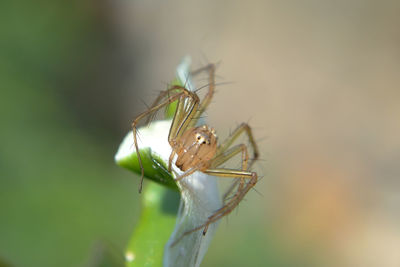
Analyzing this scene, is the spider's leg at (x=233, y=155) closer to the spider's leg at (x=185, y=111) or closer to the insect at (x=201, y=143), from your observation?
the insect at (x=201, y=143)

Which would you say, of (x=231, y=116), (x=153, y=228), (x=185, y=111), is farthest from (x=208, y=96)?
(x=231, y=116)

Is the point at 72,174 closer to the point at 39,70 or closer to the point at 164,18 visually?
the point at 39,70

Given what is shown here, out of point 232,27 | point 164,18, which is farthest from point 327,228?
point 164,18

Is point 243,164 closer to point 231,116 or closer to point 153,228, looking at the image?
point 153,228

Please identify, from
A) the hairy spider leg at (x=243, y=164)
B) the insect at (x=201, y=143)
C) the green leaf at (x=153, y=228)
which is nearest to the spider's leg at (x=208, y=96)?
the insect at (x=201, y=143)

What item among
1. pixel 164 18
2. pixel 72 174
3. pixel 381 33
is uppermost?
pixel 381 33

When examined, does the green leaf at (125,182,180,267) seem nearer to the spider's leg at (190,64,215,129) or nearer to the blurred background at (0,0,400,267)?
the spider's leg at (190,64,215,129)

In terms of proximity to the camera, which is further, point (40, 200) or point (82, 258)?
point (40, 200)
